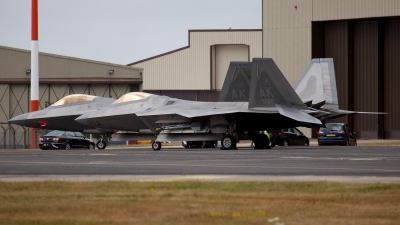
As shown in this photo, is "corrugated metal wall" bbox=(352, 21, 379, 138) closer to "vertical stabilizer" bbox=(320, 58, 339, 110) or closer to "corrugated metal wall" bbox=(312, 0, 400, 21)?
"corrugated metal wall" bbox=(312, 0, 400, 21)

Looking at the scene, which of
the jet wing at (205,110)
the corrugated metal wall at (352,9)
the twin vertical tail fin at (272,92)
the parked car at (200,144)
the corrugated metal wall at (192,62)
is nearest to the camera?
the twin vertical tail fin at (272,92)

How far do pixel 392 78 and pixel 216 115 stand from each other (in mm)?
27541

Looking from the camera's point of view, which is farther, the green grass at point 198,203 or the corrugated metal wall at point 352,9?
the corrugated metal wall at point 352,9

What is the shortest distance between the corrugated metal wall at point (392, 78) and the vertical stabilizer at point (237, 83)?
25.2 metres

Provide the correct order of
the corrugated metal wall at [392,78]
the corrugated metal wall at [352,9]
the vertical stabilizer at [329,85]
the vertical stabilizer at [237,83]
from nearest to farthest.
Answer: the vertical stabilizer at [237,83] < the vertical stabilizer at [329,85] < the corrugated metal wall at [352,9] < the corrugated metal wall at [392,78]

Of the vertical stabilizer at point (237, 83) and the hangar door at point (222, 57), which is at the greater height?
the hangar door at point (222, 57)

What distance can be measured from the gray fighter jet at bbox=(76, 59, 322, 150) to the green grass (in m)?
17.9

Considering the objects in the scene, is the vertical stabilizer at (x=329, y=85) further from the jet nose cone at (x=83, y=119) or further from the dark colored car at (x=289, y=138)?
the jet nose cone at (x=83, y=119)

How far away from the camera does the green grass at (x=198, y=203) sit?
28.6 feet

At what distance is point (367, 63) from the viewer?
56.3 metres

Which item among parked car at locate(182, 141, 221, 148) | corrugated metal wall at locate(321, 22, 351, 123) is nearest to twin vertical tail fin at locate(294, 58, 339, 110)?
parked car at locate(182, 141, 221, 148)

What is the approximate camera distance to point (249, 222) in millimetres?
8391

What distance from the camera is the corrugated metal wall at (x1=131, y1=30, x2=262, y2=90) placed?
264 feet

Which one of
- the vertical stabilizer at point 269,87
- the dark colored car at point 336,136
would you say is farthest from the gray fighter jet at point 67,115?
the dark colored car at point 336,136
